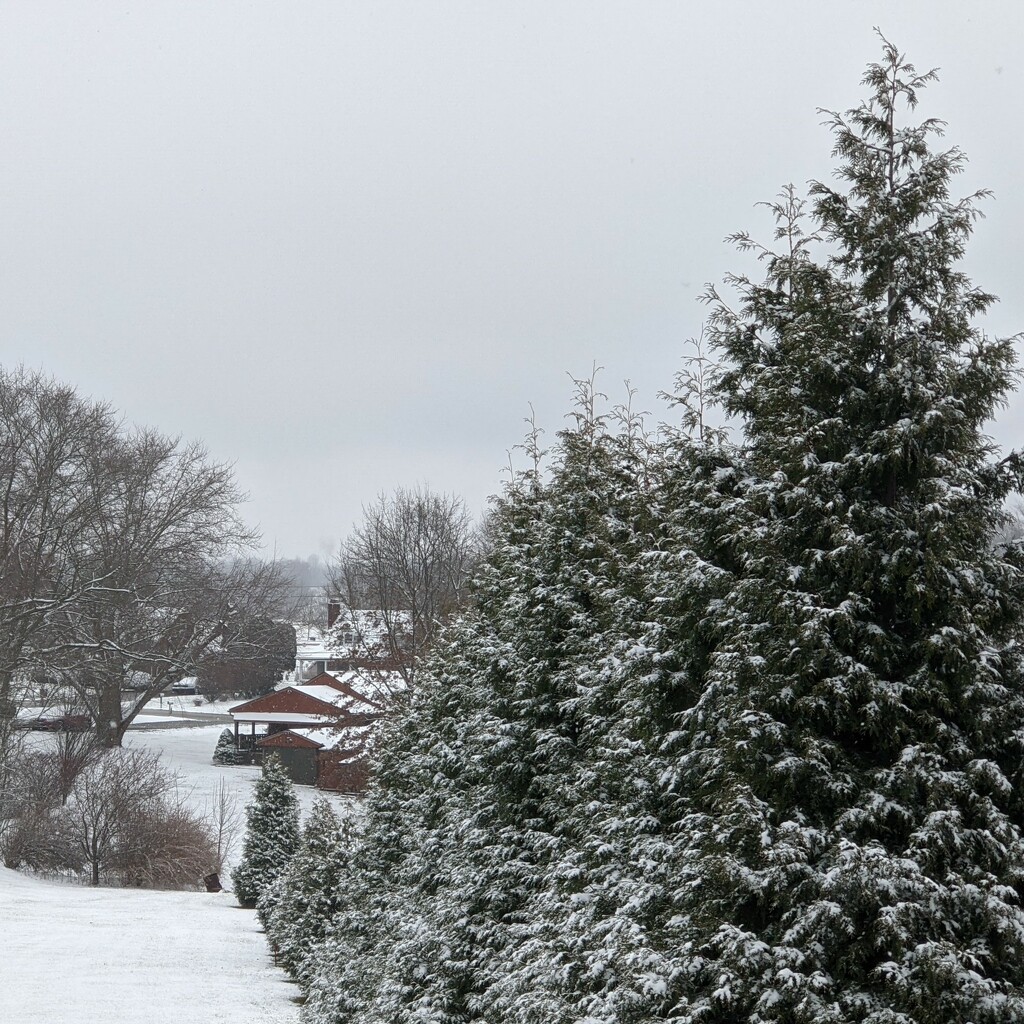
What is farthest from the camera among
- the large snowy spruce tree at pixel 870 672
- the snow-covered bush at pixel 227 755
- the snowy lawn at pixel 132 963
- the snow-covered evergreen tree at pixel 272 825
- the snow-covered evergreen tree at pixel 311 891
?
the snow-covered bush at pixel 227 755

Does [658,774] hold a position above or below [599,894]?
above

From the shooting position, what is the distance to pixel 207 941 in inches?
900

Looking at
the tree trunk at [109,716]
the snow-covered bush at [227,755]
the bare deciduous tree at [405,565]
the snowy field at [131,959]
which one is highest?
the bare deciduous tree at [405,565]

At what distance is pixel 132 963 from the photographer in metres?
19.8

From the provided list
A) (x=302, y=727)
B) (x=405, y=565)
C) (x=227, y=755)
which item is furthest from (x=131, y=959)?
(x=302, y=727)

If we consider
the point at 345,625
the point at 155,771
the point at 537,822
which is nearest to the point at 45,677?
the point at 155,771

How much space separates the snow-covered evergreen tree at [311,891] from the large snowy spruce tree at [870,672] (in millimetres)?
11089

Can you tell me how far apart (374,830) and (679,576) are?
8.92 meters

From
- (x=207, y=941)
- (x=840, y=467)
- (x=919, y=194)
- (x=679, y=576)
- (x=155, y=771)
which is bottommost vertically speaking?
(x=207, y=941)

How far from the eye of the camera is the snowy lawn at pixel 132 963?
51.9 feet

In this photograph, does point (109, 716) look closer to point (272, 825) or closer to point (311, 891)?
point (272, 825)

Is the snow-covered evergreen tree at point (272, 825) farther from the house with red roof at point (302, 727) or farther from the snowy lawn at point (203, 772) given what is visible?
the snowy lawn at point (203, 772)

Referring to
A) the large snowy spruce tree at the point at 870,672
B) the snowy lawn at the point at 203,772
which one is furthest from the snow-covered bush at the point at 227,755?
the large snowy spruce tree at the point at 870,672

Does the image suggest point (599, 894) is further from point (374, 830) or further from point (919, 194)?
point (374, 830)
